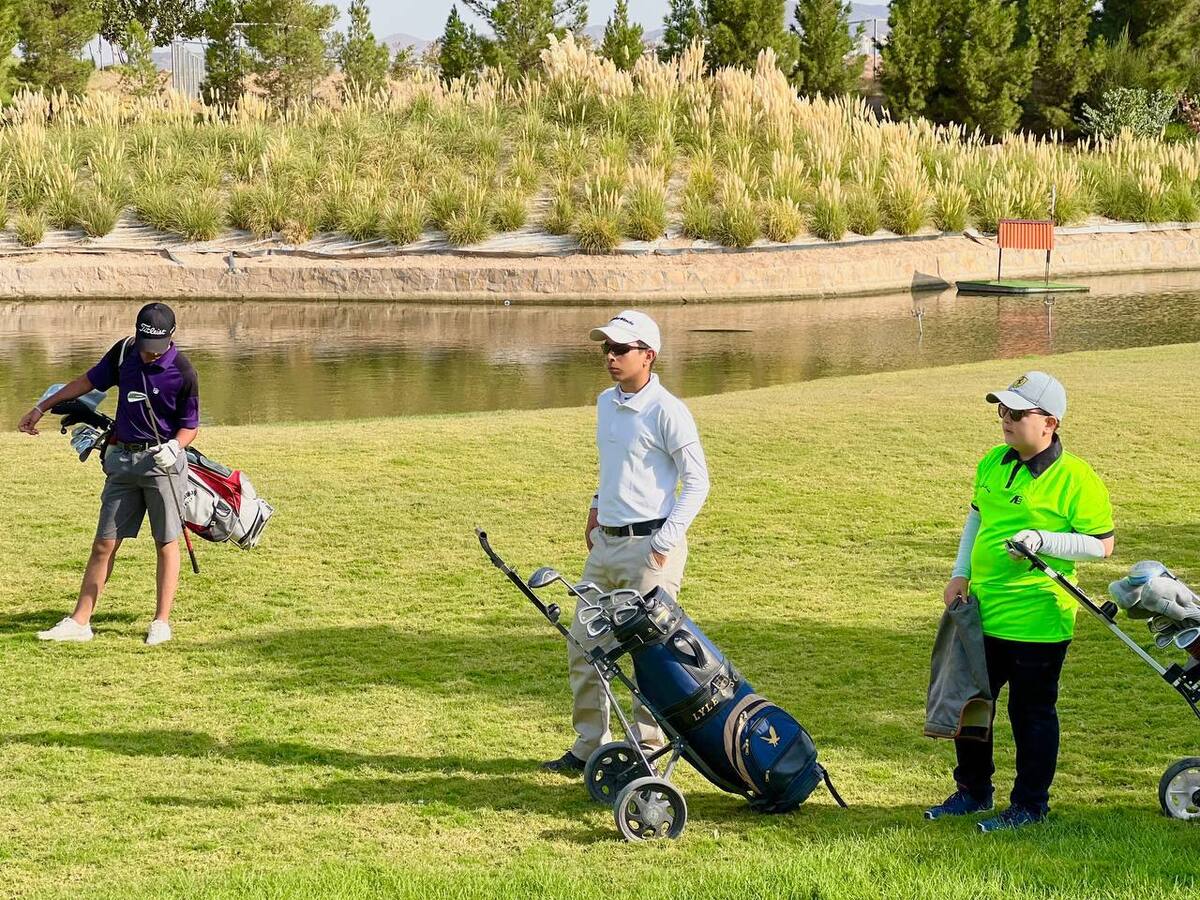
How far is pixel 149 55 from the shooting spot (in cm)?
5272

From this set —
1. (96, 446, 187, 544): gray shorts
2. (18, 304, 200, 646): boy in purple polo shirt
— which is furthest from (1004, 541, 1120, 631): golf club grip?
(96, 446, 187, 544): gray shorts

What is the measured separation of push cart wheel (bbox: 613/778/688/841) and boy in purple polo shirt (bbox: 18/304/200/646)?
3.30m

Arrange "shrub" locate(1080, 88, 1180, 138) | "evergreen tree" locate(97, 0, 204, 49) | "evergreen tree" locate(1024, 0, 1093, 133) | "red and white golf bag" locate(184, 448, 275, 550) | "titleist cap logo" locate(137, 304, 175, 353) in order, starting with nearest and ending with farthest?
"titleist cap logo" locate(137, 304, 175, 353), "red and white golf bag" locate(184, 448, 275, 550), "shrub" locate(1080, 88, 1180, 138), "evergreen tree" locate(1024, 0, 1093, 133), "evergreen tree" locate(97, 0, 204, 49)

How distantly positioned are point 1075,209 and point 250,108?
1634 centimetres

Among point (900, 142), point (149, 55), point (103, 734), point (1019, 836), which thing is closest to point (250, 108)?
point (900, 142)

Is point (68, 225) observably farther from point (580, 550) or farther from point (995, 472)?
point (995, 472)

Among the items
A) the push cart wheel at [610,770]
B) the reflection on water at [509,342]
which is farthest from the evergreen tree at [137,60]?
the push cart wheel at [610,770]

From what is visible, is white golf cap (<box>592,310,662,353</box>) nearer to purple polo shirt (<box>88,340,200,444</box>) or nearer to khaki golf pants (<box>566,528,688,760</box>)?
khaki golf pants (<box>566,528,688,760</box>)

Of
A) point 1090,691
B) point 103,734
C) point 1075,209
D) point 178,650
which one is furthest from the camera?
point 1075,209

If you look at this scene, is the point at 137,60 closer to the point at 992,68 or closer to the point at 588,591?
the point at 992,68

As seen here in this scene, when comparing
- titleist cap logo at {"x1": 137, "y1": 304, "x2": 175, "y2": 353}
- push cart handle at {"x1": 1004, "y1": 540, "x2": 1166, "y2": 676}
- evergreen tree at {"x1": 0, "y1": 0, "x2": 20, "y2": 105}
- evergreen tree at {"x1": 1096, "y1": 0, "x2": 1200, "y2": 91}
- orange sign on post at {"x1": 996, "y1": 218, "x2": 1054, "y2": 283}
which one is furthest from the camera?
evergreen tree at {"x1": 1096, "y1": 0, "x2": 1200, "y2": 91}

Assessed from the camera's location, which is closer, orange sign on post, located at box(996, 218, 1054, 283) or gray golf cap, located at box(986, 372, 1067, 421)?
gray golf cap, located at box(986, 372, 1067, 421)

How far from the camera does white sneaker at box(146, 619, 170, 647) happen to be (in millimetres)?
8047

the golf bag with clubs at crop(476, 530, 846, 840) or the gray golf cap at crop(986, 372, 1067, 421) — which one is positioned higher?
the gray golf cap at crop(986, 372, 1067, 421)
